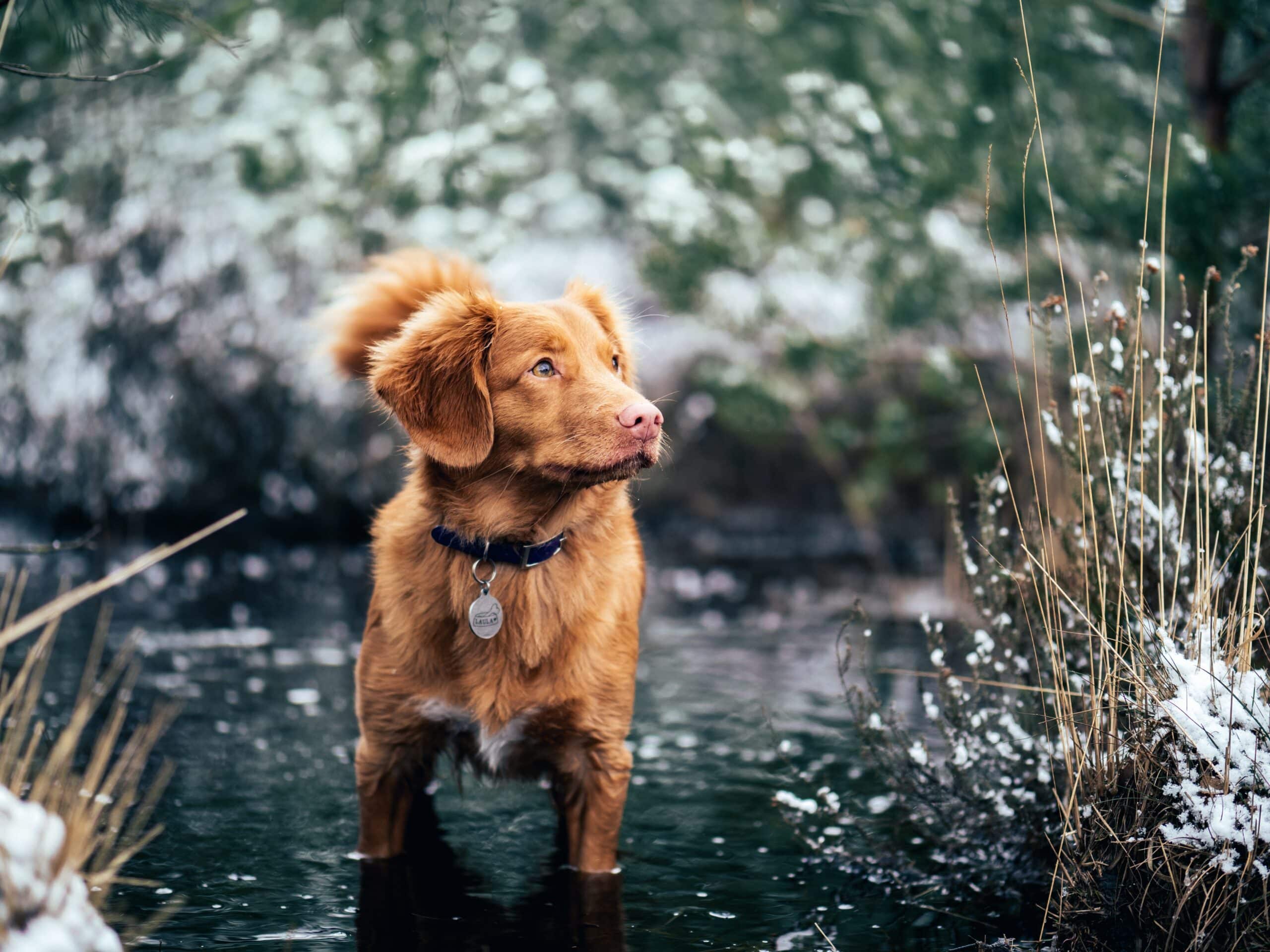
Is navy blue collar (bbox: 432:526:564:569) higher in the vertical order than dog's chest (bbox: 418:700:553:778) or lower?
higher

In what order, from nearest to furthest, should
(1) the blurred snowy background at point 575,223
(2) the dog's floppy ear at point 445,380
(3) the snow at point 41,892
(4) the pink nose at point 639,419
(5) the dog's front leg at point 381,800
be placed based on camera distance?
(3) the snow at point 41,892 < (4) the pink nose at point 639,419 < (2) the dog's floppy ear at point 445,380 < (5) the dog's front leg at point 381,800 < (1) the blurred snowy background at point 575,223

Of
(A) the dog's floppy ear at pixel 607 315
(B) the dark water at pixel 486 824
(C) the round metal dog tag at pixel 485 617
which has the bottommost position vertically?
(B) the dark water at pixel 486 824

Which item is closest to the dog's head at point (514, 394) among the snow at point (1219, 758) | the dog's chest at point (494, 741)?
the dog's chest at point (494, 741)

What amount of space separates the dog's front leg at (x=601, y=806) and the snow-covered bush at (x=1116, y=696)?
1.58 ft

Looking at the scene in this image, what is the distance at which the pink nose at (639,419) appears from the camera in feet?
9.35

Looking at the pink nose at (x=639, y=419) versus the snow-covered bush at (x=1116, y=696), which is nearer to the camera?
the snow-covered bush at (x=1116, y=696)

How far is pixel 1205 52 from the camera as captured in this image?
6.21 metres

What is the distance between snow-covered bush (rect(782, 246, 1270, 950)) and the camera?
2.34 meters

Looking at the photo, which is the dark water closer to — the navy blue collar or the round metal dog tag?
the round metal dog tag

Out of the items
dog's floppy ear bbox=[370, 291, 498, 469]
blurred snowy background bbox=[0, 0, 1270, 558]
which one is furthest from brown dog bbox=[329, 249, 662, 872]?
blurred snowy background bbox=[0, 0, 1270, 558]

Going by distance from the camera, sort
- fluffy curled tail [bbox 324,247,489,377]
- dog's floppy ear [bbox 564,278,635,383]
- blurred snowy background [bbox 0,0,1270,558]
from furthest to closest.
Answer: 1. blurred snowy background [bbox 0,0,1270,558]
2. fluffy curled tail [bbox 324,247,489,377]
3. dog's floppy ear [bbox 564,278,635,383]

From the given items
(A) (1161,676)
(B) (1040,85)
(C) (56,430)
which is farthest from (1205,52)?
(C) (56,430)

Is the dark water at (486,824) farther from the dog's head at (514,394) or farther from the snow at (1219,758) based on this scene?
the dog's head at (514,394)

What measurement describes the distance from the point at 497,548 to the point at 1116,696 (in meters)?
1.53
